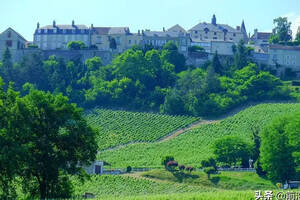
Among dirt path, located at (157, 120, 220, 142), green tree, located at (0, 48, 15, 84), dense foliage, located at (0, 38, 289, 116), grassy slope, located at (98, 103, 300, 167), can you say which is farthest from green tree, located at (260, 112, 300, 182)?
green tree, located at (0, 48, 15, 84)

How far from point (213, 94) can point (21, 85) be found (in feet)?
80.0

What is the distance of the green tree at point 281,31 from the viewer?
11275 cm

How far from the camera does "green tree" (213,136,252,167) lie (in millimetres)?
70250

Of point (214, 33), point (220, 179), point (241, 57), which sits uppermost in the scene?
point (214, 33)

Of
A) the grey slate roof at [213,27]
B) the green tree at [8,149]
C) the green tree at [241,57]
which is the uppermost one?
the grey slate roof at [213,27]

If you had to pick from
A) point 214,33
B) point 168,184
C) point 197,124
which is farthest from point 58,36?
point 168,184

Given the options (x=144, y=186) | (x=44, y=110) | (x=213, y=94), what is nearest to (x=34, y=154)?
(x=44, y=110)

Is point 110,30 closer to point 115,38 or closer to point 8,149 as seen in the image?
point 115,38

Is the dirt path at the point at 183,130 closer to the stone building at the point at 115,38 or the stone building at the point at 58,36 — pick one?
the stone building at the point at 115,38

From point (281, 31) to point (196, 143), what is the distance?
40337mm

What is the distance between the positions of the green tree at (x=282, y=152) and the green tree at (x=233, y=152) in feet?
17.6

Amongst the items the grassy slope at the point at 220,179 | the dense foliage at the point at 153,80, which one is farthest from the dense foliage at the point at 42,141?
the dense foliage at the point at 153,80

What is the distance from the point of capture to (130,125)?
86.9 metres

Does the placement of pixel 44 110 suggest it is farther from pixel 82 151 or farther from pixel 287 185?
pixel 287 185
